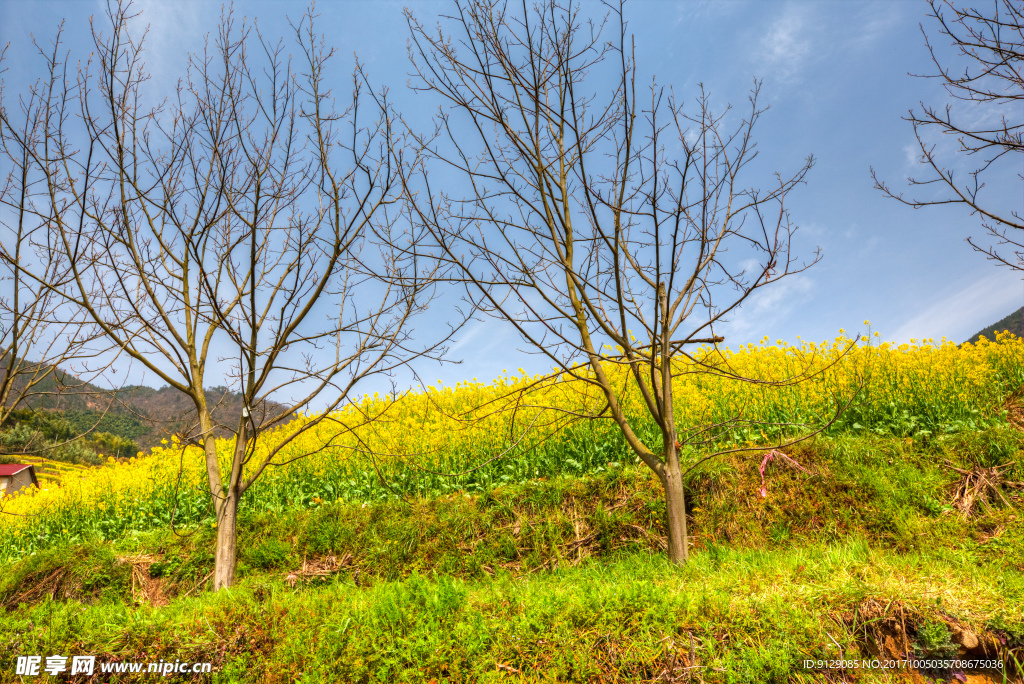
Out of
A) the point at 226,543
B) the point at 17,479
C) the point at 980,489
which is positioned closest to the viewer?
the point at 226,543

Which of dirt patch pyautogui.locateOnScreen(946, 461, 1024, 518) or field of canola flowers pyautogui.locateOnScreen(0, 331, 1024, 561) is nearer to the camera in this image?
dirt patch pyautogui.locateOnScreen(946, 461, 1024, 518)

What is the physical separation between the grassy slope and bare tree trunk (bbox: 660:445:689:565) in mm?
153

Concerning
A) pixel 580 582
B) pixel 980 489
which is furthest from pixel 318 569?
pixel 980 489

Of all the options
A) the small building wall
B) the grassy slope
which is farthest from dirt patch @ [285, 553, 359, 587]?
the small building wall

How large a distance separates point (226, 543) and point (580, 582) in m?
3.51

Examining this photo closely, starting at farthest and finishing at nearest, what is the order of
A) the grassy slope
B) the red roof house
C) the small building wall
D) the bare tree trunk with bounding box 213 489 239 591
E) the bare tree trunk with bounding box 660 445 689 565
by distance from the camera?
the small building wall
the red roof house
the bare tree trunk with bounding box 213 489 239 591
the bare tree trunk with bounding box 660 445 689 565
the grassy slope

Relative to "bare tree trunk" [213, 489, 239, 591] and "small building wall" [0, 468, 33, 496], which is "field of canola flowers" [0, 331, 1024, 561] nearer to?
"bare tree trunk" [213, 489, 239, 591]

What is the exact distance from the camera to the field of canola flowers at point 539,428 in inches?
255

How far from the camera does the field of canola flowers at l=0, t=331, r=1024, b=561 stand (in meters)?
6.47

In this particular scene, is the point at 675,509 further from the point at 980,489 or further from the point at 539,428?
the point at 980,489

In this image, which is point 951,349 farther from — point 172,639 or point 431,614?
point 172,639

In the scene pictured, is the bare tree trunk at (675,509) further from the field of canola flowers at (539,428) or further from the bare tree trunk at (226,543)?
the bare tree trunk at (226,543)

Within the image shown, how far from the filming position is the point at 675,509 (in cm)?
411

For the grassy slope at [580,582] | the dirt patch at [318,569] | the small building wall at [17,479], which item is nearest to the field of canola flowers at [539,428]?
the grassy slope at [580,582]
